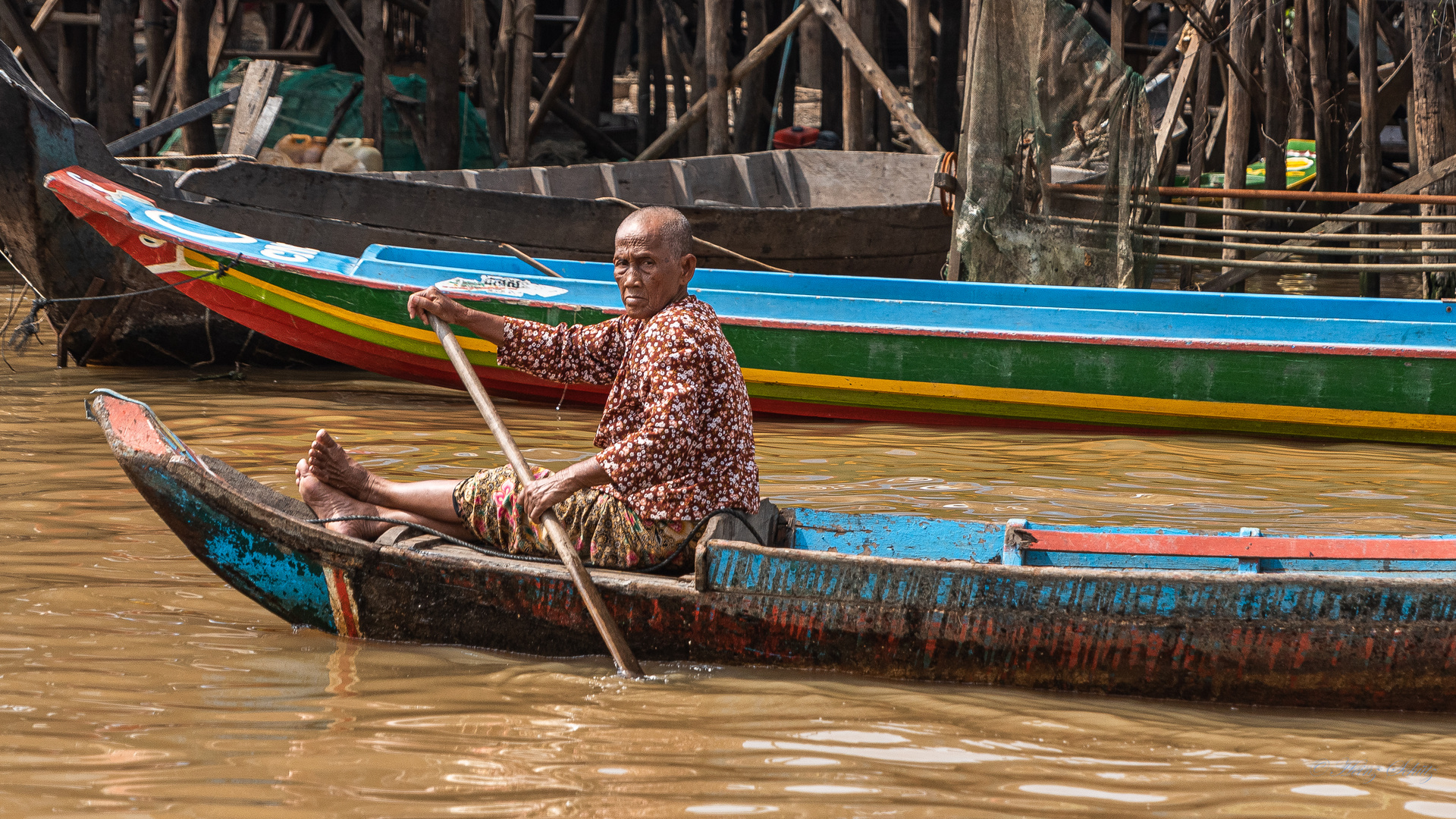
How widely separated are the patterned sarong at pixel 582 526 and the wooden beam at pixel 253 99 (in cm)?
637

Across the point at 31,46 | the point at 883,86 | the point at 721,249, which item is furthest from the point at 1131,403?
the point at 31,46

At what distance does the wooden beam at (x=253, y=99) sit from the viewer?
903 cm

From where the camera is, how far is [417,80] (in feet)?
36.2

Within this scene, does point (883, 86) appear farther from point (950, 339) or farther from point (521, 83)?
point (521, 83)

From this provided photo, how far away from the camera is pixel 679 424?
3.10 m

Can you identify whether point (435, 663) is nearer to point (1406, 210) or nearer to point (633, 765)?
point (633, 765)

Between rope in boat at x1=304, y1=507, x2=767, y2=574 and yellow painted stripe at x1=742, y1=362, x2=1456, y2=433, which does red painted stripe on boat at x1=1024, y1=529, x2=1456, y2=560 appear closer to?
rope in boat at x1=304, y1=507, x2=767, y2=574

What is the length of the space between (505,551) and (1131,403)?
363cm

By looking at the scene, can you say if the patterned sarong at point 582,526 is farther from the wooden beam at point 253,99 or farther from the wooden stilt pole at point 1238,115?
the wooden beam at point 253,99

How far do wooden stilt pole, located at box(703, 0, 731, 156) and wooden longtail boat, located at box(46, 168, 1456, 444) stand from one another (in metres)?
2.36

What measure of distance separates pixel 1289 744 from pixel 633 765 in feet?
4.24

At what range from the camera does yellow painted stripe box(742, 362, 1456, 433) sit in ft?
19.6

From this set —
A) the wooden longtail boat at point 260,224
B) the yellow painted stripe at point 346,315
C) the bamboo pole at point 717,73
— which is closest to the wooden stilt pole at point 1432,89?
the wooden longtail boat at point 260,224

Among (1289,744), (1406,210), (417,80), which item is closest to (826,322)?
(1289,744)
